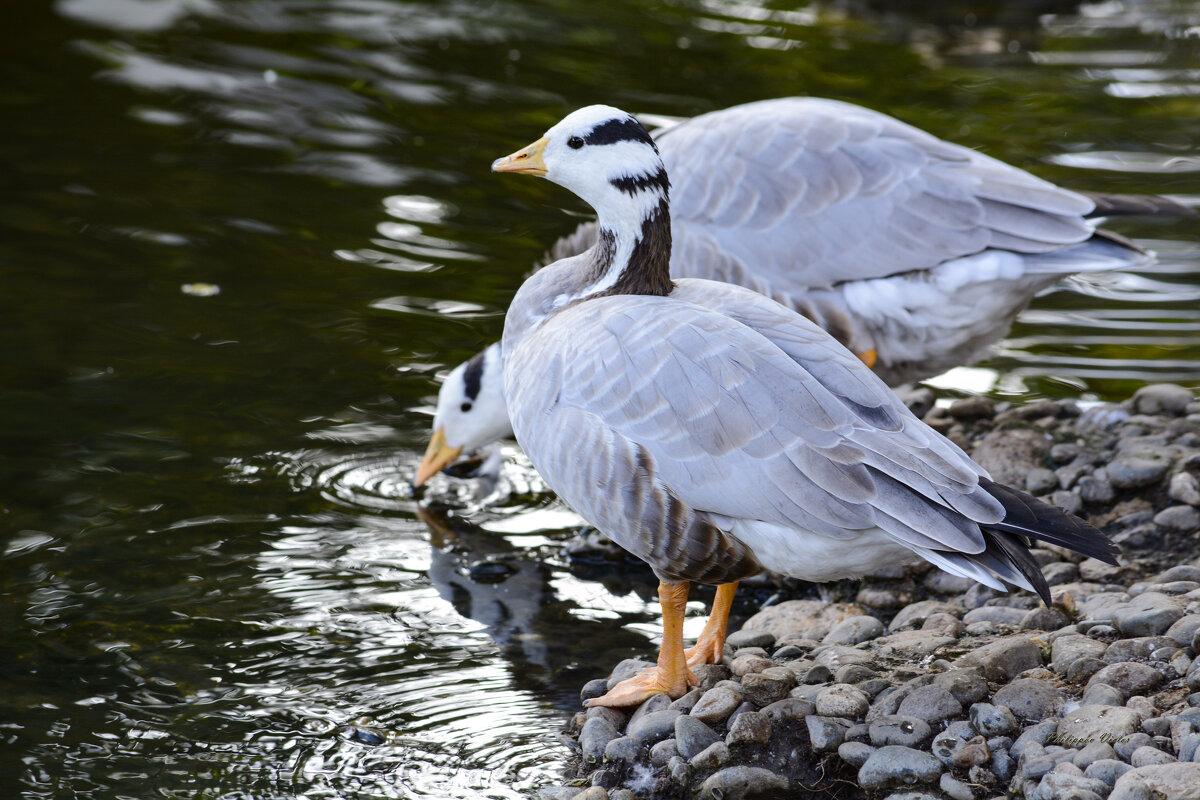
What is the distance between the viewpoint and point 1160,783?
3.63 m

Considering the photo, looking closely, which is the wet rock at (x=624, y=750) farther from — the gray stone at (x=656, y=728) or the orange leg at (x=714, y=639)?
the orange leg at (x=714, y=639)

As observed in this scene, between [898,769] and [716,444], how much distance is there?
3.81 ft

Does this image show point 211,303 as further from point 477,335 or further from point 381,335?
point 477,335

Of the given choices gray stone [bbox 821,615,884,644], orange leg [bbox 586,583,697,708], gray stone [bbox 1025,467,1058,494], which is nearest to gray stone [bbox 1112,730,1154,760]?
gray stone [bbox 821,615,884,644]

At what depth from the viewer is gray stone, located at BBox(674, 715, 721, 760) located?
430 centimetres

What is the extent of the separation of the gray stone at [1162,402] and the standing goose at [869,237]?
85 cm

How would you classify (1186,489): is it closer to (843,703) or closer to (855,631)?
(855,631)

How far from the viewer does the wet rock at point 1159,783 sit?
360 cm

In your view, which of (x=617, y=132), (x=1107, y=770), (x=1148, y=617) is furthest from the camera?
(x=617, y=132)

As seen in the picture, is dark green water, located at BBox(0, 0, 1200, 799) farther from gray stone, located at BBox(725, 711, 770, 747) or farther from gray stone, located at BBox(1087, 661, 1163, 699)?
gray stone, located at BBox(1087, 661, 1163, 699)

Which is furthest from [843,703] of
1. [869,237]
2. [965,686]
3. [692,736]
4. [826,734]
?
[869,237]

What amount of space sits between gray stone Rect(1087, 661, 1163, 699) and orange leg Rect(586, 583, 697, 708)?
1.38m

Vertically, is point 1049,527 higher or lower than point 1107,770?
higher

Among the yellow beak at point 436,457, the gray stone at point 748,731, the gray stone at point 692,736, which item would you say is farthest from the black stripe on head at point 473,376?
the gray stone at point 748,731
